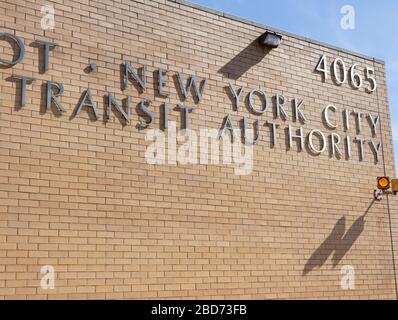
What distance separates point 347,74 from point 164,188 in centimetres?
559

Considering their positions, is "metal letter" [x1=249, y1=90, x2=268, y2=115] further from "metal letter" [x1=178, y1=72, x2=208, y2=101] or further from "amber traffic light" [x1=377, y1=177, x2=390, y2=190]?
"amber traffic light" [x1=377, y1=177, x2=390, y2=190]

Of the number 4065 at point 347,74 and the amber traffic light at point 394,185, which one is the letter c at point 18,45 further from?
the amber traffic light at point 394,185

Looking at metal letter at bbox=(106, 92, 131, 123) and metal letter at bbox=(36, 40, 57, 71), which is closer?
metal letter at bbox=(36, 40, 57, 71)

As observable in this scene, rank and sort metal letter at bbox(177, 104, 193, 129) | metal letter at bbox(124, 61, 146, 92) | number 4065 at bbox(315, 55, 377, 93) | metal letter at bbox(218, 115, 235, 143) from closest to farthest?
1. metal letter at bbox(124, 61, 146, 92)
2. metal letter at bbox(177, 104, 193, 129)
3. metal letter at bbox(218, 115, 235, 143)
4. number 4065 at bbox(315, 55, 377, 93)

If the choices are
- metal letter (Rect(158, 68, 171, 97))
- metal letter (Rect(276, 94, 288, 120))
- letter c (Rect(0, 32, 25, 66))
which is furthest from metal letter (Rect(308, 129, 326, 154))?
letter c (Rect(0, 32, 25, 66))

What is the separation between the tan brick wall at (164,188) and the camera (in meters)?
8.57

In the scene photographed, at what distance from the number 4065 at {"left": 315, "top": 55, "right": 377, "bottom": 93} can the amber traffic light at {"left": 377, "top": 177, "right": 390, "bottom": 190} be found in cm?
231

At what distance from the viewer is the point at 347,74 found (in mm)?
12891

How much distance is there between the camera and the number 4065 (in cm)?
1253

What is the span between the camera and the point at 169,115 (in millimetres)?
10094

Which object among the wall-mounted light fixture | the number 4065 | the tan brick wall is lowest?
the tan brick wall

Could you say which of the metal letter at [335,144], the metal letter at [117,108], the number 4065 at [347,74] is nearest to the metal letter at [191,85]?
the metal letter at [117,108]

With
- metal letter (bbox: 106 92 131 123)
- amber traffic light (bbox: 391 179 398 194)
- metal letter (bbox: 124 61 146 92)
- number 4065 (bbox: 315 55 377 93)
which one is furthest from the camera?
number 4065 (bbox: 315 55 377 93)
